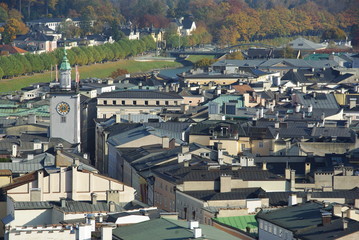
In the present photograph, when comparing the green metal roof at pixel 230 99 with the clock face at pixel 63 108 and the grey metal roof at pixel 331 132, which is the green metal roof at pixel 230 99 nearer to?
the grey metal roof at pixel 331 132

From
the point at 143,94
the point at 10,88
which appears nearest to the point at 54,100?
the point at 143,94

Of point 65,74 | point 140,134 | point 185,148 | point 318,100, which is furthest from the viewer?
point 318,100

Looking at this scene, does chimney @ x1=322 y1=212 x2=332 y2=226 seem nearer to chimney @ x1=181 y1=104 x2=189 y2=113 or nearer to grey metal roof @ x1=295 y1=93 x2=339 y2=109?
Result: chimney @ x1=181 y1=104 x2=189 y2=113

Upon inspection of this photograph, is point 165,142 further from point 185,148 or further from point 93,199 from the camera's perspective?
point 93,199

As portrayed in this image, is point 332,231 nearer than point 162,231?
Yes

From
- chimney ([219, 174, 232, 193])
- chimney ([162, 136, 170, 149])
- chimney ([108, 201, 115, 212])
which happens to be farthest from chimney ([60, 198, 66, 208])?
chimney ([162, 136, 170, 149])

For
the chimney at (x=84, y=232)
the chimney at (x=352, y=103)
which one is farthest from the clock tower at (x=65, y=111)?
the chimney at (x=84, y=232)

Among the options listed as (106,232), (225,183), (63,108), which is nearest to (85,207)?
(225,183)
